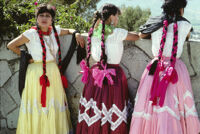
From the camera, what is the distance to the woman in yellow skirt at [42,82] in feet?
9.19

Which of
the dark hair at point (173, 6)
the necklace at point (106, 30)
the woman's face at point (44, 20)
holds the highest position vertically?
the dark hair at point (173, 6)

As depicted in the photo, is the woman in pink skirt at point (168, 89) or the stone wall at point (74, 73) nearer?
the woman in pink skirt at point (168, 89)

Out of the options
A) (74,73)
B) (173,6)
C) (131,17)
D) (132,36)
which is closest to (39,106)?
(74,73)

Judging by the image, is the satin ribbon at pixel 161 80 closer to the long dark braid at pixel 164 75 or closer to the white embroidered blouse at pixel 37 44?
the long dark braid at pixel 164 75

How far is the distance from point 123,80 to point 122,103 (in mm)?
263

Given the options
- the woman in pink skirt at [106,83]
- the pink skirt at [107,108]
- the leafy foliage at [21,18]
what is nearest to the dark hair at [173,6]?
the woman in pink skirt at [106,83]

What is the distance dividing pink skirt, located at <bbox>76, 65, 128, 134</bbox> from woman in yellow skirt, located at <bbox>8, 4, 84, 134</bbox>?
1.40 feet

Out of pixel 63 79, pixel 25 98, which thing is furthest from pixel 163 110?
pixel 25 98

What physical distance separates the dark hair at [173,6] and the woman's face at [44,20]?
132 cm

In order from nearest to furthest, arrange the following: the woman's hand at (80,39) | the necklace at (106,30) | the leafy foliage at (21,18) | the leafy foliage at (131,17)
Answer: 1. the necklace at (106,30)
2. the woman's hand at (80,39)
3. the leafy foliage at (21,18)
4. the leafy foliage at (131,17)

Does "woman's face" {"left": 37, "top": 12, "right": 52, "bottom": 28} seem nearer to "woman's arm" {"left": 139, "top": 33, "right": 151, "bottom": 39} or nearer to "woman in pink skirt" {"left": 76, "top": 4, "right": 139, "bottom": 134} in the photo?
"woman in pink skirt" {"left": 76, "top": 4, "right": 139, "bottom": 134}

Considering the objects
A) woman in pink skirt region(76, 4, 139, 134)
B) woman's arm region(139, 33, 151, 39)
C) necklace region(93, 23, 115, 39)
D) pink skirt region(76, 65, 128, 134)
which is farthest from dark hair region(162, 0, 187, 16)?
pink skirt region(76, 65, 128, 134)

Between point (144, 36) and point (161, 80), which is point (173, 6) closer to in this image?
point (144, 36)

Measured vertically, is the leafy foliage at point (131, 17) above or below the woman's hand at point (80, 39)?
→ above
